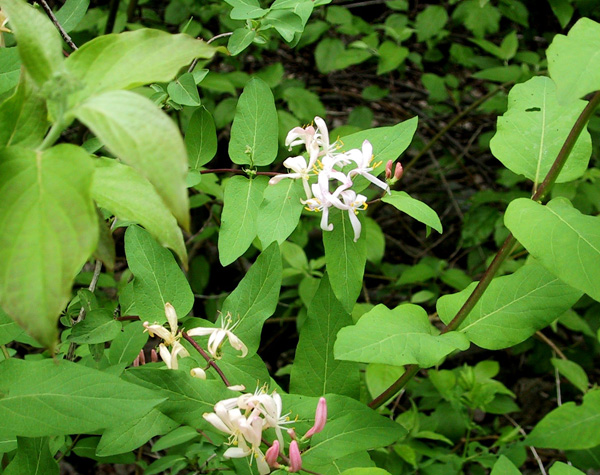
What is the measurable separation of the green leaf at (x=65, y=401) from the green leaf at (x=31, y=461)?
7 centimetres

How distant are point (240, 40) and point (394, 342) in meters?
0.55

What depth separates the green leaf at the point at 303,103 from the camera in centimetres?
220

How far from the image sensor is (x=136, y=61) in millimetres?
550

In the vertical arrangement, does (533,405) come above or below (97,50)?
below

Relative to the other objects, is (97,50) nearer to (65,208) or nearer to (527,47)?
(65,208)

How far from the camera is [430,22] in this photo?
8.02 ft

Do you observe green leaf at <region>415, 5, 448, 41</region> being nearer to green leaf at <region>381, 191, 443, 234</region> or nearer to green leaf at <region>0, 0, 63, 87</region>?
green leaf at <region>381, 191, 443, 234</region>

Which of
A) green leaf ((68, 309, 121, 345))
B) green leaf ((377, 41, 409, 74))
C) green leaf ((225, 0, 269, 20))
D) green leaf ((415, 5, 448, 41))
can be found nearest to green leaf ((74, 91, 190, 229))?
green leaf ((68, 309, 121, 345))

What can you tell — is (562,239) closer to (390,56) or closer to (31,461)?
(31,461)

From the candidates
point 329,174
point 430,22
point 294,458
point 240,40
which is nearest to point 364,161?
point 329,174

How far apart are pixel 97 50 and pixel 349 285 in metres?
0.44

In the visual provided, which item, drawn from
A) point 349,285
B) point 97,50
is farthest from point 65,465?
point 97,50

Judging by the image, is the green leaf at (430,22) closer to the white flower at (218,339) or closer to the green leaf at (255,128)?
the green leaf at (255,128)

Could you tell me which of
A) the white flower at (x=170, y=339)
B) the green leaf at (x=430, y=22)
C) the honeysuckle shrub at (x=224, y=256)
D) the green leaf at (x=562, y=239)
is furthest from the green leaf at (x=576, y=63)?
the green leaf at (x=430, y=22)
